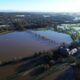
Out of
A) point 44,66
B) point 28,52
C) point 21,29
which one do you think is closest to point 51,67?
point 44,66

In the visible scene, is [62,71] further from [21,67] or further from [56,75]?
[21,67]

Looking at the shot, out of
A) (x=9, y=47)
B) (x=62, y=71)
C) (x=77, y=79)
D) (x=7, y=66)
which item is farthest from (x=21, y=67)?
(x=9, y=47)

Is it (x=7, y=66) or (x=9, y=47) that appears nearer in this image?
(x=7, y=66)

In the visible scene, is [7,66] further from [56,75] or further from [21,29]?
[21,29]

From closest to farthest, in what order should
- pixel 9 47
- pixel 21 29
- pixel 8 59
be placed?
pixel 8 59
pixel 9 47
pixel 21 29

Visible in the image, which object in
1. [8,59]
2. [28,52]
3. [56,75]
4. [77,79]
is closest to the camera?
[77,79]

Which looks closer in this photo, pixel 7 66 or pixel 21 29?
→ pixel 7 66

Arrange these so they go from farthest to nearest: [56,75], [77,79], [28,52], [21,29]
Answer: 1. [21,29]
2. [28,52]
3. [56,75]
4. [77,79]

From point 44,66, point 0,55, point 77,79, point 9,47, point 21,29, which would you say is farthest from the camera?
point 21,29
